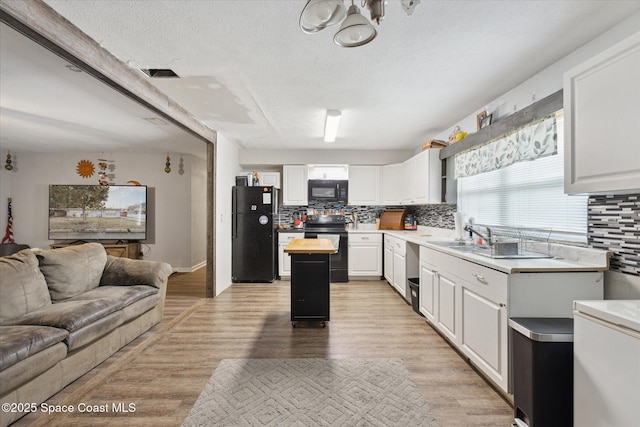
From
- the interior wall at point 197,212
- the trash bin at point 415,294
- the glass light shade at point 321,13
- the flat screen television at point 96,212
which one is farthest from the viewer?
the interior wall at point 197,212

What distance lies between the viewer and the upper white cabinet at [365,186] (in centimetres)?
556

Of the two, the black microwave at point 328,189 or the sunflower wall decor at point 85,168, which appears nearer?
the black microwave at point 328,189

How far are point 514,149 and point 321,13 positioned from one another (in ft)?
7.02

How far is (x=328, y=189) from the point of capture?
545cm

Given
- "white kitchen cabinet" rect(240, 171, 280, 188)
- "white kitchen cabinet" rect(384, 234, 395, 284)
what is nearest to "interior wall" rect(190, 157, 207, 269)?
"white kitchen cabinet" rect(240, 171, 280, 188)

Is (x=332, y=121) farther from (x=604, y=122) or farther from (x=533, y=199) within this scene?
(x=604, y=122)

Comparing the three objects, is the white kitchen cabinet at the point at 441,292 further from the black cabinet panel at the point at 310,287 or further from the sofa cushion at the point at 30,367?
the sofa cushion at the point at 30,367

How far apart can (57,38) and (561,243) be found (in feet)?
11.7

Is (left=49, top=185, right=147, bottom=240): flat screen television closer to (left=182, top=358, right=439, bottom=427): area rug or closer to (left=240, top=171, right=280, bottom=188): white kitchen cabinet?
(left=240, top=171, right=280, bottom=188): white kitchen cabinet

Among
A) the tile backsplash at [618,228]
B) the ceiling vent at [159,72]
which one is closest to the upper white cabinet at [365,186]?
the ceiling vent at [159,72]

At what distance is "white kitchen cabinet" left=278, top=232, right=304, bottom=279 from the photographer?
17.2 feet

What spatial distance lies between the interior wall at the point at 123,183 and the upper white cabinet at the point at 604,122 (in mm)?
6060

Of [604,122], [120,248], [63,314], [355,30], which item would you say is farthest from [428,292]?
[120,248]

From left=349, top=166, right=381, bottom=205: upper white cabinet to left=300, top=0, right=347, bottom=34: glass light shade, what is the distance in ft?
14.2
